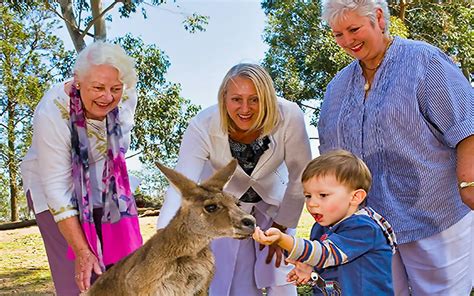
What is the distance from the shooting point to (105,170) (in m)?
3.65

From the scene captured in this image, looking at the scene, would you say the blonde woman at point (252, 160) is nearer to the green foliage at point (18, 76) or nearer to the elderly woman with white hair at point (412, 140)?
the elderly woman with white hair at point (412, 140)

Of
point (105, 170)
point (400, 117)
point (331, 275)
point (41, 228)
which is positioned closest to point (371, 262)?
point (331, 275)

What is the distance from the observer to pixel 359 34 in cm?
296

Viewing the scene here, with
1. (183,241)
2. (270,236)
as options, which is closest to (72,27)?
(183,241)

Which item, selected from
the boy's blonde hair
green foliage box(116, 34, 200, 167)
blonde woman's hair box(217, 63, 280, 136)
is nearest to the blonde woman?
blonde woman's hair box(217, 63, 280, 136)

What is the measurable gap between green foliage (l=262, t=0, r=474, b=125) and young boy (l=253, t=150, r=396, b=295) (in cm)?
967

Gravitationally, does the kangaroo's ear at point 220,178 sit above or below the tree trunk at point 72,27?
below

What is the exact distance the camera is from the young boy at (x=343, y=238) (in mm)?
2326

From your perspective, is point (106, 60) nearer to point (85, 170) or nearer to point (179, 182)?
point (85, 170)

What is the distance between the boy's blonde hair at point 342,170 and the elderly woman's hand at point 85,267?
1324mm

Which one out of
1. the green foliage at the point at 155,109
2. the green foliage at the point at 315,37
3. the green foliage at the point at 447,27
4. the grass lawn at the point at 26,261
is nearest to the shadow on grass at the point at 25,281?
the grass lawn at the point at 26,261

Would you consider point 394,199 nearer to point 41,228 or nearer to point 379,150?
point 379,150

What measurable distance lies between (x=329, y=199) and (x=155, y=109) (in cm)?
933

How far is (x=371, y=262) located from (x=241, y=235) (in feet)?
1.78
